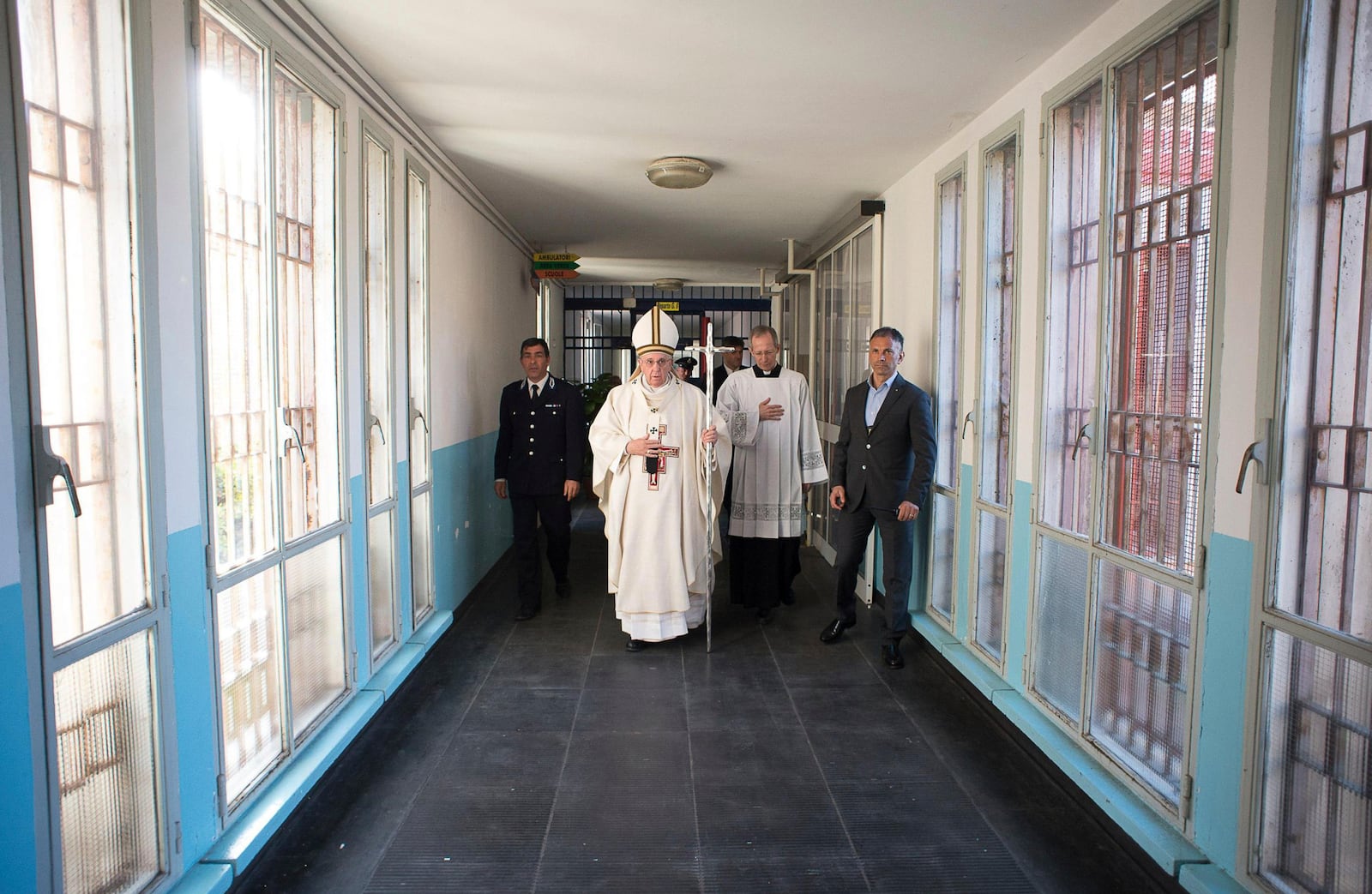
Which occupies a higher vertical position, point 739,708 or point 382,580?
point 382,580

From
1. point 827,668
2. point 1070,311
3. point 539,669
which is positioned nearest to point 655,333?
point 539,669

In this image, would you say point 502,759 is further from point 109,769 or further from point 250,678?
point 109,769

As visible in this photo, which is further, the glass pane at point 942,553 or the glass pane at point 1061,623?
the glass pane at point 942,553

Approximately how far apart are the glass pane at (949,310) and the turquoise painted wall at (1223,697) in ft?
6.39

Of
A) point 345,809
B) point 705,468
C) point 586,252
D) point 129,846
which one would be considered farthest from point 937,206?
point 586,252

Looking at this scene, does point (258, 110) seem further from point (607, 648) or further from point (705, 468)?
point (607, 648)

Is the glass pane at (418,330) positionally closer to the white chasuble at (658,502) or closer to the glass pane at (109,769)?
the white chasuble at (658,502)

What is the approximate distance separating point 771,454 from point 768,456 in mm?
17

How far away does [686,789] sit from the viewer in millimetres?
2818

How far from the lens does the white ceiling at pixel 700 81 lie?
2.70 m

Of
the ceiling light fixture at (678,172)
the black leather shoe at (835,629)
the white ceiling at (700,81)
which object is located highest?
the white ceiling at (700,81)

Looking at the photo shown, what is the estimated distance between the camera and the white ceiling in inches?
106

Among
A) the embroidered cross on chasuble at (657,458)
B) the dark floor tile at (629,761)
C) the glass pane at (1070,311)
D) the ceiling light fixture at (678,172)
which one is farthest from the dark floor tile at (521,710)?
the ceiling light fixture at (678,172)

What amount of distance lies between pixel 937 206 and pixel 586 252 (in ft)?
14.9
